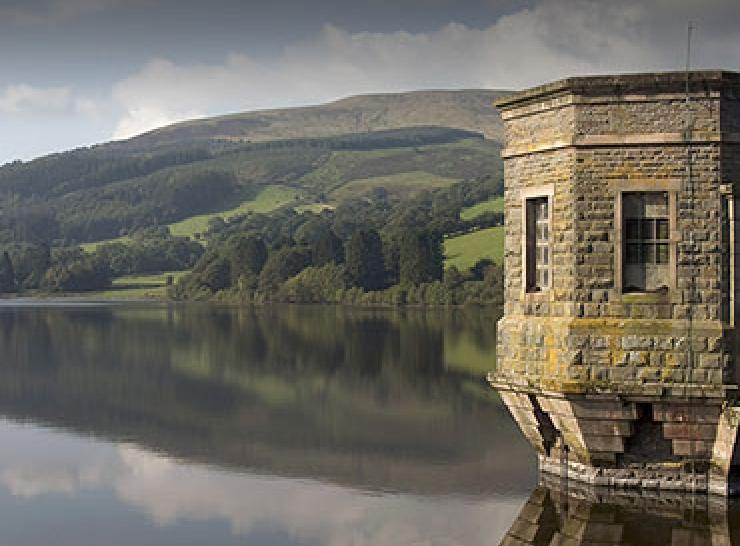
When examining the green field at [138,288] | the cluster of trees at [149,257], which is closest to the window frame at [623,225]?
the green field at [138,288]

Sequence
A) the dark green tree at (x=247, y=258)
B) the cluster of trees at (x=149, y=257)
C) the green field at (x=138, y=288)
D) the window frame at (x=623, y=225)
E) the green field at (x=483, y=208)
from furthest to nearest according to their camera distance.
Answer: the cluster of trees at (x=149, y=257) → the green field at (x=138, y=288) → the green field at (x=483, y=208) → the dark green tree at (x=247, y=258) → the window frame at (x=623, y=225)

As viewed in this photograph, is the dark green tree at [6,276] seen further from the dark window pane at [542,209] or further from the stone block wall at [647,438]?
the stone block wall at [647,438]

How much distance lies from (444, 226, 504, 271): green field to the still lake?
63.4m

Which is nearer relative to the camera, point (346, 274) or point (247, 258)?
point (346, 274)

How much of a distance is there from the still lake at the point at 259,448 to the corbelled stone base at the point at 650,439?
4.55ft

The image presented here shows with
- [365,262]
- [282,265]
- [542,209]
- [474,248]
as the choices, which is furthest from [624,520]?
[282,265]

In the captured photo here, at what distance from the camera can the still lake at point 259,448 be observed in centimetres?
1967

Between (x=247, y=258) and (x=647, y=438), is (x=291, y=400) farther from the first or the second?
(x=247, y=258)

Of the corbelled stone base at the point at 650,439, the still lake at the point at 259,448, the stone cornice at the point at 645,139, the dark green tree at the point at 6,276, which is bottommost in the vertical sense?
the still lake at the point at 259,448

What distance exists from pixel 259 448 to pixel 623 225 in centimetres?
1053

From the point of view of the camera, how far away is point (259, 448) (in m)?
27.5

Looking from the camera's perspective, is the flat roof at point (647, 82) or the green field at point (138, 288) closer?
the flat roof at point (647, 82)

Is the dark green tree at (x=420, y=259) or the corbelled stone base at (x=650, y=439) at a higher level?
the dark green tree at (x=420, y=259)

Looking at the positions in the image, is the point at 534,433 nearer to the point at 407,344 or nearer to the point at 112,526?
the point at 112,526
